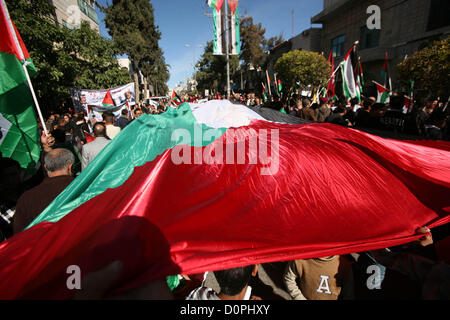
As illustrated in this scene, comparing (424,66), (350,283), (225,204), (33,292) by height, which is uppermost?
(424,66)

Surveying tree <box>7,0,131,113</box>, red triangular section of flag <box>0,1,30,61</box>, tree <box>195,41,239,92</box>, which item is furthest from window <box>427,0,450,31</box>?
tree <box>195,41,239,92</box>

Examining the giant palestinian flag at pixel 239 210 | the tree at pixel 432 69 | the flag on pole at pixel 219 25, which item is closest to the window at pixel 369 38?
the tree at pixel 432 69

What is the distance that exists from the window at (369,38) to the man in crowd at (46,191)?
21.8m

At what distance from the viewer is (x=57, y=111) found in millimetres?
10922

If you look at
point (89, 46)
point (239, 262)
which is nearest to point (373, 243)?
point (239, 262)

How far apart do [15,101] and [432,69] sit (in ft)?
43.5

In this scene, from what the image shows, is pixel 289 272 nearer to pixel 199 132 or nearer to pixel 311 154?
A: pixel 311 154

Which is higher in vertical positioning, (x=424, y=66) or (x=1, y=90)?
(x=424, y=66)

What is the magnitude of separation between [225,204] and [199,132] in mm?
1553

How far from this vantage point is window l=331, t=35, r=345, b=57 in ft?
65.6

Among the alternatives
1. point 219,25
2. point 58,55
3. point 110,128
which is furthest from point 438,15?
point 58,55

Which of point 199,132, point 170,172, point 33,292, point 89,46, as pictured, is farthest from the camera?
point 89,46

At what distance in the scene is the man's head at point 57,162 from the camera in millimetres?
2080

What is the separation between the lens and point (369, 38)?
1758cm
